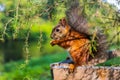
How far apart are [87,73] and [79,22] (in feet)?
1.36

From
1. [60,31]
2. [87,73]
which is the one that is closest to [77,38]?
[60,31]

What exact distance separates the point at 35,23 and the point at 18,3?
0.22 metres

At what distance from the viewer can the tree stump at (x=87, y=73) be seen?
14.4 feet

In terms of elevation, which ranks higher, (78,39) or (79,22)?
(79,22)

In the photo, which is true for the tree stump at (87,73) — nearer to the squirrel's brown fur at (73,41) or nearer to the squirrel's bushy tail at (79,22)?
the squirrel's brown fur at (73,41)

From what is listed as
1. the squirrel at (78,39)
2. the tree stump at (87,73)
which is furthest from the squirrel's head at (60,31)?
the tree stump at (87,73)

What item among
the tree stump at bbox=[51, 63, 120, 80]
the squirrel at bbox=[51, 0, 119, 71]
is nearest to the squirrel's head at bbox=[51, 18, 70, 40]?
the squirrel at bbox=[51, 0, 119, 71]

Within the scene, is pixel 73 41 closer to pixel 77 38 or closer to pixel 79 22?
pixel 77 38

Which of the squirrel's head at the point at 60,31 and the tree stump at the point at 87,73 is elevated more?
the squirrel's head at the point at 60,31

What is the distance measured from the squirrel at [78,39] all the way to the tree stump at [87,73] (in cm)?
7

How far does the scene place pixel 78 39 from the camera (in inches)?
176

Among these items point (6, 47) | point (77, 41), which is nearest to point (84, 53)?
point (77, 41)

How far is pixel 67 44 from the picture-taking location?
447 centimetres

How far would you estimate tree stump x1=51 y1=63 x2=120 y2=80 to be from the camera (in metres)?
4.38
